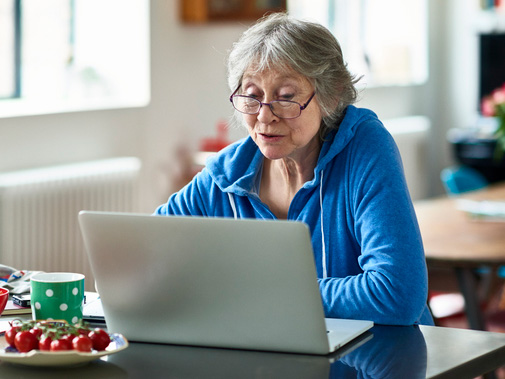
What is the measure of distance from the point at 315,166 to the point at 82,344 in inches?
34.4

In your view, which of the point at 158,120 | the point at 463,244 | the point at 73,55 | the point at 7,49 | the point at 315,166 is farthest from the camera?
the point at 158,120

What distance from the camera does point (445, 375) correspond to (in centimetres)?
134

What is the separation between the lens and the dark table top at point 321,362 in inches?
52.7

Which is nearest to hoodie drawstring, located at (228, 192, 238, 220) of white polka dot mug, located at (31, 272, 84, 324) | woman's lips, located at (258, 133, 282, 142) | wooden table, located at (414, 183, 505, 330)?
woman's lips, located at (258, 133, 282, 142)

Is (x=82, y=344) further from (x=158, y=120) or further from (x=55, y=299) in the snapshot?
(x=158, y=120)

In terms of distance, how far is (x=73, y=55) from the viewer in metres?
4.21

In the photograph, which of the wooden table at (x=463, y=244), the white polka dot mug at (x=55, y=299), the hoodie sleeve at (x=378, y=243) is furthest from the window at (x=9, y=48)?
the white polka dot mug at (x=55, y=299)

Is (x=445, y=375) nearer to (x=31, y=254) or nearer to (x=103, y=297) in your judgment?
(x=103, y=297)

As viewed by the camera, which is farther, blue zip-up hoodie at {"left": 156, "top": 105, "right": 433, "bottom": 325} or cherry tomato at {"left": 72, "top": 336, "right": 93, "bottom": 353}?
blue zip-up hoodie at {"left": 156, "top": 105, "right": 433, "bottom": 325}

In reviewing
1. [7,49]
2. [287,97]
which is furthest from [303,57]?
[7,49]

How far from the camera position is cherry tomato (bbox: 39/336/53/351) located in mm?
1332

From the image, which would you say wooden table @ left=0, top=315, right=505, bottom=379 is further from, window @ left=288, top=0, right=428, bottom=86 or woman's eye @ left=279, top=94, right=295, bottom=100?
window @ left=288, top=0, right=428, bottom=86

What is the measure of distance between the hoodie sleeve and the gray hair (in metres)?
0.10

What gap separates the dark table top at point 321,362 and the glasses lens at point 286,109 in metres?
0.58
